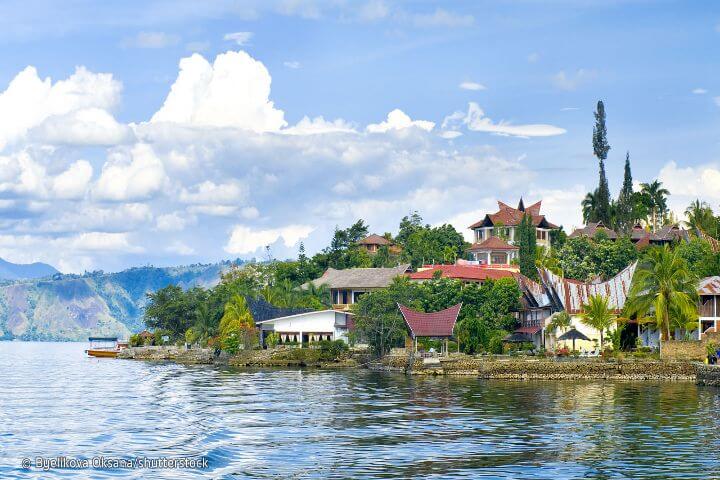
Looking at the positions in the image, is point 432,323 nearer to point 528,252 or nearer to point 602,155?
point 528,252

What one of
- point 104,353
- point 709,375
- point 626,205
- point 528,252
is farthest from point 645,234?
point 104,353

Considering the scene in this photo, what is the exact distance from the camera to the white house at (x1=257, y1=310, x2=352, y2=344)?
122m

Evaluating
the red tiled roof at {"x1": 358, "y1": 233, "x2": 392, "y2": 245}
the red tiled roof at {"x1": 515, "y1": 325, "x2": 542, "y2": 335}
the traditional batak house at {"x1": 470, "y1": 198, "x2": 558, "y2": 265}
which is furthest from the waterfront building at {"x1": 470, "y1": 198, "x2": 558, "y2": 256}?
the red tiled roof at {"x1": 515, "y1": 325, "x2": 542, "y2": 335}

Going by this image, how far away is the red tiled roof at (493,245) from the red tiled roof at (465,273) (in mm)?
16027

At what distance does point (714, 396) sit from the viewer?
66.4 meters

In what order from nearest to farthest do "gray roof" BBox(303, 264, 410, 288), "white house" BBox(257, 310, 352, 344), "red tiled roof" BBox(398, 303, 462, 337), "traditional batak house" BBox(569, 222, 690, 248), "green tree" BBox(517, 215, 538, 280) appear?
"red tiled roof" BBox(398, 303, 462, 337) < "green tree" BBox(517, 215, 538, 280) < "white house" BBox(257, 310, 352, 344) < "gray roof" BBox(303, 264, 410, 288) < "traditional batak house" BBox(569, 222, 690, 248)

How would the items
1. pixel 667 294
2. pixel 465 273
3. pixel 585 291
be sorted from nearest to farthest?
pixel 667 294 → pixel 585 291 → pixel 465 273

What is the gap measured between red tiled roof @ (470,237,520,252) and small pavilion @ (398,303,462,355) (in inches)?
2039

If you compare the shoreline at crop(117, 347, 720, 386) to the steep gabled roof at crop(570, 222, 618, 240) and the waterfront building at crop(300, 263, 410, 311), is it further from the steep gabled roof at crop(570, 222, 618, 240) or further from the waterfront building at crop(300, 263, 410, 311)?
the steep gabled roof at crop(570, 222, 618, 240)

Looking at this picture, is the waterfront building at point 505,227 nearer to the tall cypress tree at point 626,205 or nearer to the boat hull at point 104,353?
the tall cypress tree at point 626,205

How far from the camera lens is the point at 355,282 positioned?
134 metres

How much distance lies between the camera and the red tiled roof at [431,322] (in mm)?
97188

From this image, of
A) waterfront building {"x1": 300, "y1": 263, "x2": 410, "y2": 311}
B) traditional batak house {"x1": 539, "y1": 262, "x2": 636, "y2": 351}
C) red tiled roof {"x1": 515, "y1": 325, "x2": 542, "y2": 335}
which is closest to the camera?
traditional batak house {"x1": 539, "y1": 262, "x2": 636, "y2": 351}

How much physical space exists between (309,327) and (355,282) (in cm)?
1336
